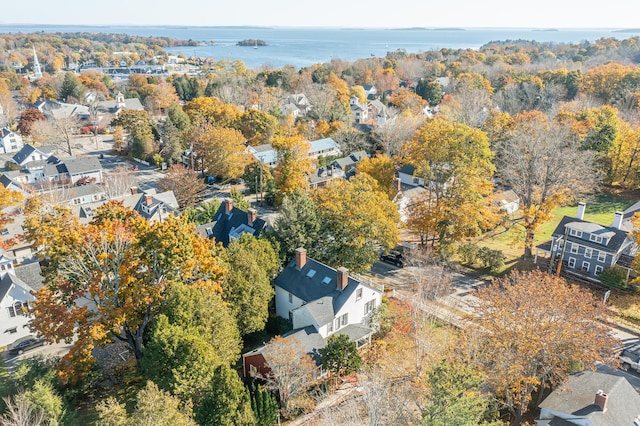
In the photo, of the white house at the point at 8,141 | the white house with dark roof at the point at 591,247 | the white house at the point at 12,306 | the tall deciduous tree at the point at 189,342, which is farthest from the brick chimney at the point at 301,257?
the white house at the point at 8,141

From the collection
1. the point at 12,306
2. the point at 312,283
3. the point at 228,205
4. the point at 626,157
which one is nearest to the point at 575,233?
the point at 312,283

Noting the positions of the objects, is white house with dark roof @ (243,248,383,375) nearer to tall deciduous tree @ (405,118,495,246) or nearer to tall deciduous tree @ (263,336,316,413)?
tall deciduous tree @ (263,336,316,413)

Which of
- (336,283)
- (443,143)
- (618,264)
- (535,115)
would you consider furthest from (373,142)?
(336,283)

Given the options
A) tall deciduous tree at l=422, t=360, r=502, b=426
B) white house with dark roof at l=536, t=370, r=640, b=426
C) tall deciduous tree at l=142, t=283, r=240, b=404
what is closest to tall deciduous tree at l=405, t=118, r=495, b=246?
white house with dark roof at l=536, t=370, r=640, b=426

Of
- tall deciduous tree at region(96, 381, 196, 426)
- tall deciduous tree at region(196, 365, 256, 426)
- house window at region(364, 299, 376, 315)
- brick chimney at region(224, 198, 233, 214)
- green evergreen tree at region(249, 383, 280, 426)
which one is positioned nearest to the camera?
tall deciduous tree at region(96, 381, 196, 426)

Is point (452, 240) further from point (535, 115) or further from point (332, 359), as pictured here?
point (535, 115)

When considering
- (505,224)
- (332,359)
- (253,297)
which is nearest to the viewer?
(332,359)

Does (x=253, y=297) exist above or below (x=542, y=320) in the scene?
below

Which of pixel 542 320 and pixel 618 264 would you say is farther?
pixel 618 264
